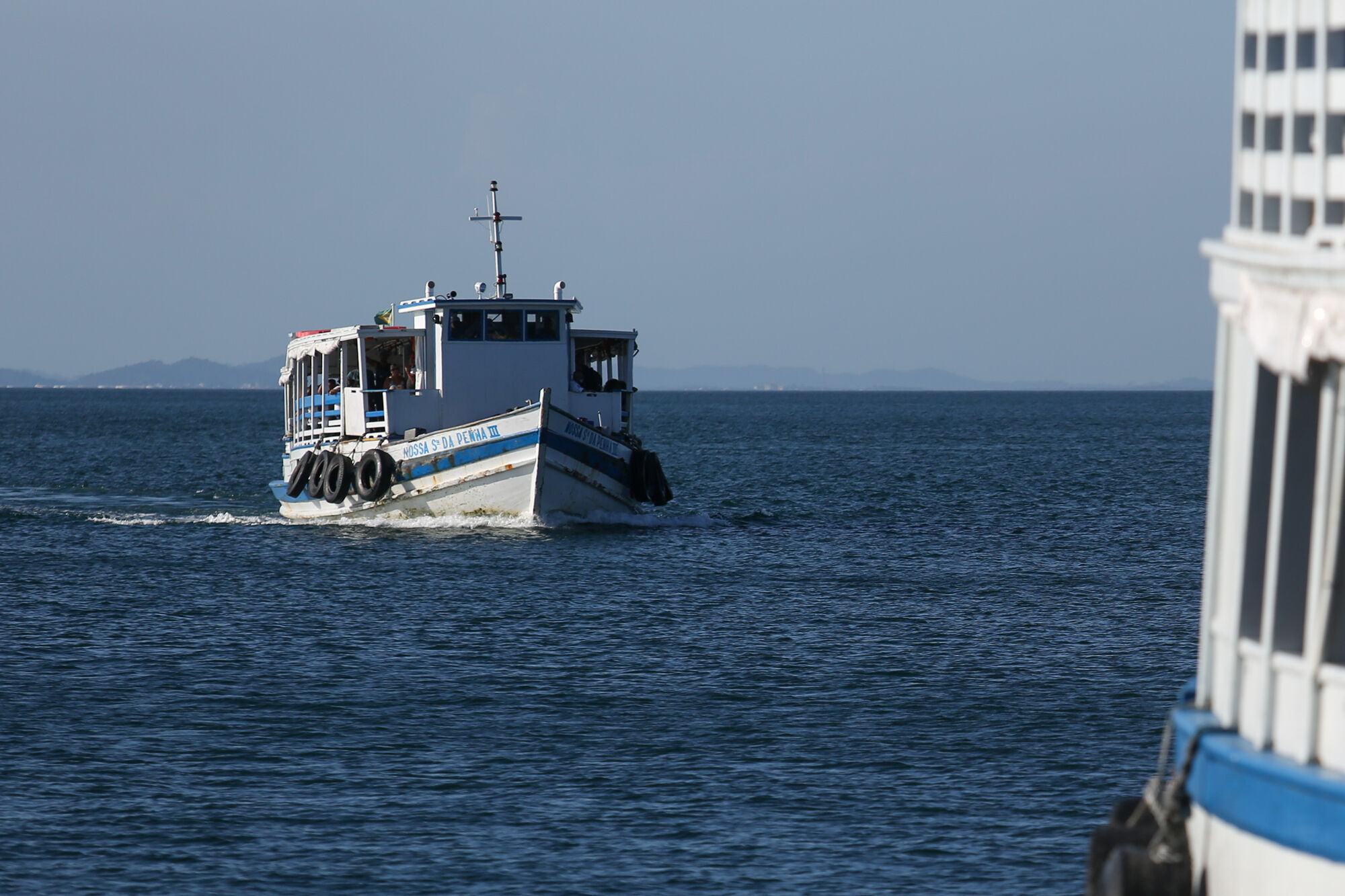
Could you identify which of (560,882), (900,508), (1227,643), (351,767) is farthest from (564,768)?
(900,508)

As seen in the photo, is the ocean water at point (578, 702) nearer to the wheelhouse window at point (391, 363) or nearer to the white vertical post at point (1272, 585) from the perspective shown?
the wheelhouse window at point (391, 363)

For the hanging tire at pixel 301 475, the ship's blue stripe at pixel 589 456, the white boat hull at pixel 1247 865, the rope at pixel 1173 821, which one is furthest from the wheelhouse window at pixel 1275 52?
the hanging tire at pixel 301 475

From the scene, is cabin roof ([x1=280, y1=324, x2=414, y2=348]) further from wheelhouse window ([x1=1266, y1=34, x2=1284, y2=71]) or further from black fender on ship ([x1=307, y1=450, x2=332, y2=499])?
wheelhouse window ([x1=1266, y1=34, x2=1284, y2=71])

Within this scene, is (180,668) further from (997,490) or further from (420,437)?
(997,490)

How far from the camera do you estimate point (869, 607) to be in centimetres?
2264

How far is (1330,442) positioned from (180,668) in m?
14.9

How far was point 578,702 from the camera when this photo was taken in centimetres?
1611

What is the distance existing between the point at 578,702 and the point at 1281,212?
37.6 feet

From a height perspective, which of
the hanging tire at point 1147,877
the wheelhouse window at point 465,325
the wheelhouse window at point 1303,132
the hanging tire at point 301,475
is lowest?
the hanging tire at point 301,475

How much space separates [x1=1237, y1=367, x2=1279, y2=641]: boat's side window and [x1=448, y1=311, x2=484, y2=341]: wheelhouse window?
2451 cm

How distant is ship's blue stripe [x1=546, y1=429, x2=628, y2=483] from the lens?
Result: 91.4 ft

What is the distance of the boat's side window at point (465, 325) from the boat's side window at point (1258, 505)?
80.4ft

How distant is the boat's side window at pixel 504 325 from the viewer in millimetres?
29953

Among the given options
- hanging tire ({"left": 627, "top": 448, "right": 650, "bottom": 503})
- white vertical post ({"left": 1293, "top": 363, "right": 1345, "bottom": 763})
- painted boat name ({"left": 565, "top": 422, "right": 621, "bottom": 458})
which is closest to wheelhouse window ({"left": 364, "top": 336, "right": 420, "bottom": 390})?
painted boat name ({"left": 565, "top": 422, "right": 621, "bottom": 458})
